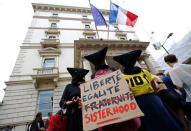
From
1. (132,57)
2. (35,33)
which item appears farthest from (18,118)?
(35,33)

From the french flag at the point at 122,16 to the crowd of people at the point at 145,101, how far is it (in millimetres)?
6300

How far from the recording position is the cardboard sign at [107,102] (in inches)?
42.6

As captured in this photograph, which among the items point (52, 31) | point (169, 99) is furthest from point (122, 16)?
point (52, 31)

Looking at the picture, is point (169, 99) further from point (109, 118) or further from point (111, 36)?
point (111, 36)

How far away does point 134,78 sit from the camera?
1.72 metres

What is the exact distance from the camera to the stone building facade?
6.70 m

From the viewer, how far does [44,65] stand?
9.68 meters

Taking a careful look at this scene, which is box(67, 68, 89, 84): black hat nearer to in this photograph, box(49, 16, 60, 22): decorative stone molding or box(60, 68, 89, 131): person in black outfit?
box(60, 68, 89, 131): person in black outfit

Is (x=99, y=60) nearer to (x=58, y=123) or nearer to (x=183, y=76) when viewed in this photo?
(x=58, y=123)

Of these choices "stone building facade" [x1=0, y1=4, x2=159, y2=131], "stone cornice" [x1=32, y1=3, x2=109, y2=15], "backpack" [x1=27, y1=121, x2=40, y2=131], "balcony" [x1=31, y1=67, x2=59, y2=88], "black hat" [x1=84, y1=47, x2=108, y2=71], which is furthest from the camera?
"stone cornice" [x1=32, y1=3, x2=109, y2=15]

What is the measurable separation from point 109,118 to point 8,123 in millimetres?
8484

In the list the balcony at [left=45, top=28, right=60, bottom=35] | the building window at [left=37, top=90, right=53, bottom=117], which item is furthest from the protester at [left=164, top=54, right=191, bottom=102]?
the balcony at [left=45, top=28, right=60, bottom=35]

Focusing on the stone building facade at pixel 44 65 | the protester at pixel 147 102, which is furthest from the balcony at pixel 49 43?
the protester at pixel 147 102

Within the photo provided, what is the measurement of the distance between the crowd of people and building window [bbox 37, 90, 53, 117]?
256 inches
